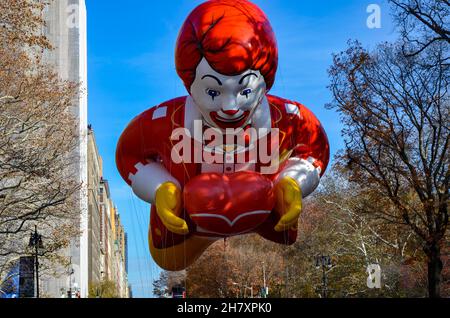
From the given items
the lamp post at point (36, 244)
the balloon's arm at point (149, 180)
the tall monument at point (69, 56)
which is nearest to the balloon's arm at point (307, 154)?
the balloon's arm at point (149, 180)

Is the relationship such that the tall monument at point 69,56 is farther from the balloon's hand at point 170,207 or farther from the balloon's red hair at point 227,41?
the balloon's hand at point 170,207

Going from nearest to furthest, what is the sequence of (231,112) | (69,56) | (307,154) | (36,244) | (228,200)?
(228,200), (231,112), (307,154), (36,244), (69,56)

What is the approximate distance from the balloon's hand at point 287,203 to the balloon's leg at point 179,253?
1508 mm

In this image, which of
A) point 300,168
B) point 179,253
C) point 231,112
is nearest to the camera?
point 231,112

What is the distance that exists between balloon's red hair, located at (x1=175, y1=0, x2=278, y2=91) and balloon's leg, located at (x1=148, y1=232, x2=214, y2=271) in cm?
262

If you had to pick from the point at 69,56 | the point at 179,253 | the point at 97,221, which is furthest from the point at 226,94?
the point at 97,221

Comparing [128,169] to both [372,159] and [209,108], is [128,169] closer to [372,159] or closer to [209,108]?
[209,108]

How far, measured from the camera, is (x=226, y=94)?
10.8 metres

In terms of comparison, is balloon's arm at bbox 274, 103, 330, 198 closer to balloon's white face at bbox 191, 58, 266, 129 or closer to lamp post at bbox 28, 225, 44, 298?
balloon's white face at bbox 191, 58, 266, 129

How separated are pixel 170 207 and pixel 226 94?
1.93m

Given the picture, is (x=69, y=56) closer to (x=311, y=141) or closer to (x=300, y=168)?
(x=311, y=141)

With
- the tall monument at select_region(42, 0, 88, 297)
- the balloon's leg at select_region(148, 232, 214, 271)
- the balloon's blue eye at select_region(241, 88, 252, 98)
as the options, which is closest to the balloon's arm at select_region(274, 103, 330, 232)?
the balloon's blue eye at select_region(241, 88, 252, 98)

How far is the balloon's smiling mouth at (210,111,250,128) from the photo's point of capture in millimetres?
10922

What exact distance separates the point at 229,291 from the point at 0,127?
28444 millimetres
